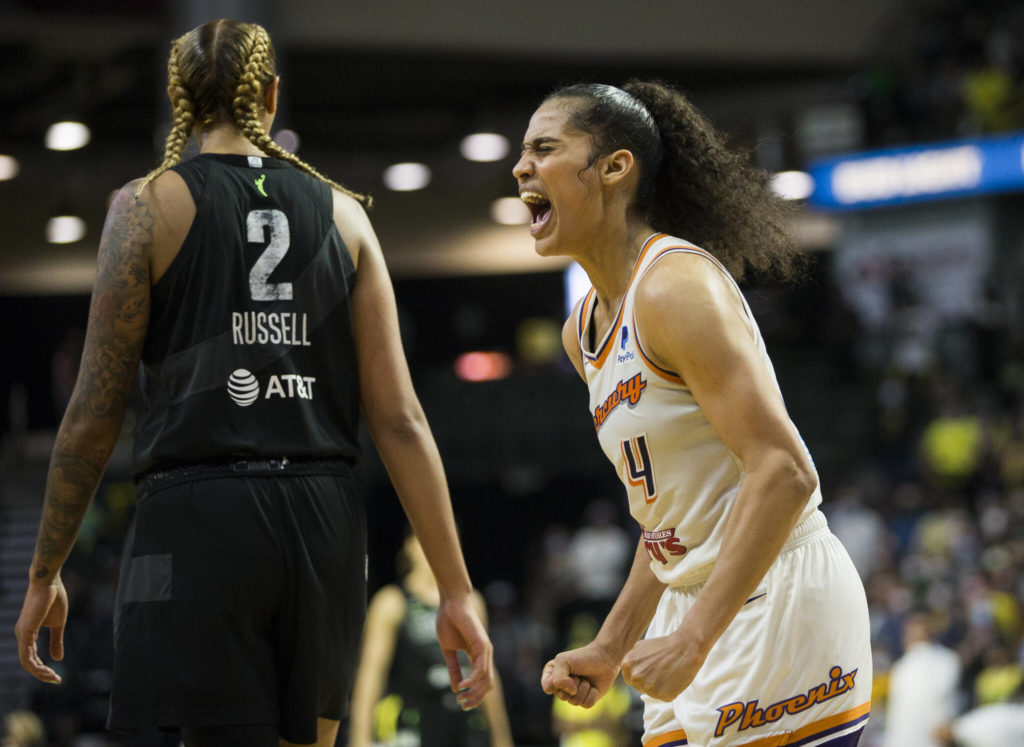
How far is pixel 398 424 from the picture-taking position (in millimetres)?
2951

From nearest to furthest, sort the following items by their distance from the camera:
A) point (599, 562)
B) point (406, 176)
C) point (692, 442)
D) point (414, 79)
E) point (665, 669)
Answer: point (665, 669), point (692, 442), point (599, 562), point (414, 79), point (406, 176)

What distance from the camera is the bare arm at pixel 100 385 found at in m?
2.72

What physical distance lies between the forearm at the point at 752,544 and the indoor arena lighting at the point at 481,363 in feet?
72.6

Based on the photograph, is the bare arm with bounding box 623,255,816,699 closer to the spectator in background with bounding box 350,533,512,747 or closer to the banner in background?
the spectator in background with bounding box 350,533,512,747

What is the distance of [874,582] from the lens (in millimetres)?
12586

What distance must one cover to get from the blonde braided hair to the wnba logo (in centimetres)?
48

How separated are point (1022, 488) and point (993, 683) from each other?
4.57 metres

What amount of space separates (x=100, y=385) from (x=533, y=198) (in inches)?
39.2

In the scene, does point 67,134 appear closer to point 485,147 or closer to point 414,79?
point 414,79

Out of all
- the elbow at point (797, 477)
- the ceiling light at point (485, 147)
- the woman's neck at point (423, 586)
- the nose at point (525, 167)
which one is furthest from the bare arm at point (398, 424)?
the ceiling light at point (485, 147)

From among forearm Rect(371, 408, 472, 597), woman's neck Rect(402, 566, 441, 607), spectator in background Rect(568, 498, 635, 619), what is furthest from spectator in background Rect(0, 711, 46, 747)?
forearm Rect(371, 408, 472, 597)

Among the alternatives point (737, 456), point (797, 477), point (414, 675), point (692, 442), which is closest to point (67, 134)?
point (414, 675)

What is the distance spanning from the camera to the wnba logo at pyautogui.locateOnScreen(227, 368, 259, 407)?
271cm

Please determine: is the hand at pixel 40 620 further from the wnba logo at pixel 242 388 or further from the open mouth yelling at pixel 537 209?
the open mouth yelling at pixel 537 209
